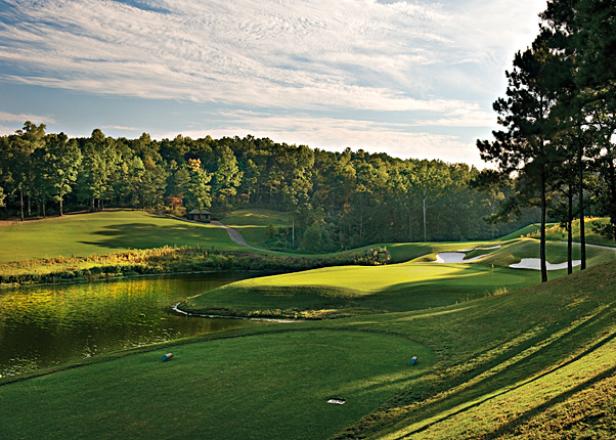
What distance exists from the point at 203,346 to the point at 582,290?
1200 centimetres

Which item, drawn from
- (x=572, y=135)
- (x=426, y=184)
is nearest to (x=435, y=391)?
(x=572, y=135)

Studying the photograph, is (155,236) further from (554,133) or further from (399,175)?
(554,133)

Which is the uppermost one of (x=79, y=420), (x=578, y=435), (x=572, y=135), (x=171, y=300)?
(x=572, y=135)

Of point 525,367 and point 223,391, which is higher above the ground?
point 525,367

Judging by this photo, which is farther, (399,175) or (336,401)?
(399,175)

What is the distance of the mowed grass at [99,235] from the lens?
65.0 m

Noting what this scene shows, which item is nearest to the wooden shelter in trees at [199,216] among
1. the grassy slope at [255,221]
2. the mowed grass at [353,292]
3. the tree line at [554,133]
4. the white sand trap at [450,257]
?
the grassy slope at [255,221]

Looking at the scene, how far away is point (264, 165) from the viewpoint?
136m

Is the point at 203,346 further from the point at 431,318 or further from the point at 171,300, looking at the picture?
the point at 171,300

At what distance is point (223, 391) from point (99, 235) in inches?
2809

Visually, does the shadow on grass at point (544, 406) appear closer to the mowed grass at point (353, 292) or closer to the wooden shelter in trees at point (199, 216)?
the mowed grass at point (353, 292)

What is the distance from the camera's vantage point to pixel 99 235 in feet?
256

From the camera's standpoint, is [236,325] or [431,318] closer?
[431,318]

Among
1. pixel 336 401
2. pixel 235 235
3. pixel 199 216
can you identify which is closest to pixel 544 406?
pixel 336 401
